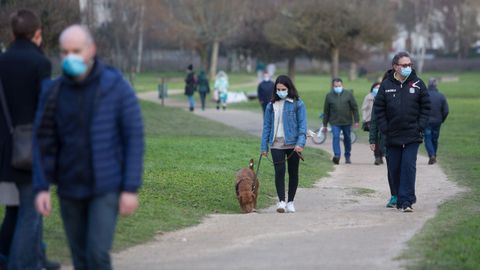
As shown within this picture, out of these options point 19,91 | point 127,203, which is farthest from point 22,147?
point 127,203

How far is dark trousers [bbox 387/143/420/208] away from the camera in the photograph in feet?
39.9

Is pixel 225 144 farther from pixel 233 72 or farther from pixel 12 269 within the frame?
pixel 233 72

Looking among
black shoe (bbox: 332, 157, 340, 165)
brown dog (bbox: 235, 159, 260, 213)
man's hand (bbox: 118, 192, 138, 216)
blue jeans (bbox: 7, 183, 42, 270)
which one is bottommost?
black shoe (bbox: 332, 157, 340, 165)

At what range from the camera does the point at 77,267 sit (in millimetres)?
6320

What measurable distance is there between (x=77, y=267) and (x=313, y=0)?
46.4 metres

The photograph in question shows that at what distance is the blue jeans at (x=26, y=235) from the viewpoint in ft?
24.0

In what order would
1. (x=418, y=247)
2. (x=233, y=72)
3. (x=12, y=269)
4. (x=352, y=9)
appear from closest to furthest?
(x=12, y=269), (x=418, y=247), (x=352, y=9), (x=233, y=72)

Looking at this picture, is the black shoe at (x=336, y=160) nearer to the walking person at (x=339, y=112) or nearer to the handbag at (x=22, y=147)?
the walking person at (x=339, y=112)

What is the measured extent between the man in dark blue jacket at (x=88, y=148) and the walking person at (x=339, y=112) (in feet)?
48.3

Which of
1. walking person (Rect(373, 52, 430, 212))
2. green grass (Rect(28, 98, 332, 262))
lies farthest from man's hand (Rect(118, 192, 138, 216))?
walking person (Rect(373, 52, 430, 212))

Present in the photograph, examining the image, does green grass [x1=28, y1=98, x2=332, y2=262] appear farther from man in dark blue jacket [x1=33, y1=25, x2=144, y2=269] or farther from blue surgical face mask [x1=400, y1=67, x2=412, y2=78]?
blue surgical face mask [x1=400, y1=67, x2=412, y2=78]

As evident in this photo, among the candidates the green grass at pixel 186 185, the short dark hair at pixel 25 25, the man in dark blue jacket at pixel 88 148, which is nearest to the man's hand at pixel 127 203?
the man in dark blue jacket at pixel 88 148

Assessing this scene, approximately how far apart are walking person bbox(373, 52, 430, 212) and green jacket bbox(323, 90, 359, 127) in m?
8.32

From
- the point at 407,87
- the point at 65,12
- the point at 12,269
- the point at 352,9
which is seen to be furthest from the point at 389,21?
the point at 12,269
